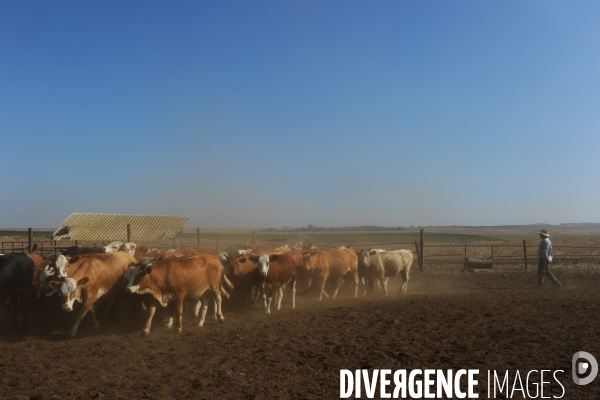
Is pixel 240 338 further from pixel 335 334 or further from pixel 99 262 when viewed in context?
pixel 99 262

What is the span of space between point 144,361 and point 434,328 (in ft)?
17.6

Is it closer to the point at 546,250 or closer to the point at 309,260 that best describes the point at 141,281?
Result: the point at 309,260

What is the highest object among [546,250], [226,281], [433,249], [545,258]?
[546,250]

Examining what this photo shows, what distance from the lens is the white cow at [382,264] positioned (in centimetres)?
1512

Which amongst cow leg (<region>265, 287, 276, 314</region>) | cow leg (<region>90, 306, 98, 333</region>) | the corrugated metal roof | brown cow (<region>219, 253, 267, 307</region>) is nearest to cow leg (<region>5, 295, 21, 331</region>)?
cow leg (<region>90, 306, 98, 333</region>)

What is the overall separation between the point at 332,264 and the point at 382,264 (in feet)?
5.97

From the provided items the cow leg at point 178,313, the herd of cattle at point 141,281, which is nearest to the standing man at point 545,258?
the herd of cattle at point 141,281

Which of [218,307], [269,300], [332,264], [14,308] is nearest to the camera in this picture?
[14,308]

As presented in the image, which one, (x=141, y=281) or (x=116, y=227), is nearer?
(x=141, y=281)

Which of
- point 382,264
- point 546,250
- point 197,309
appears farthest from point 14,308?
point 546,250

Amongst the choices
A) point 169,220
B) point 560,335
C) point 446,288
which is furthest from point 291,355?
point 169,220

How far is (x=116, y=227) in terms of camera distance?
1203 inches

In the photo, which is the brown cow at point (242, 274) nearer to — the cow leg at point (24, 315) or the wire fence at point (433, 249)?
the cow leg at point (24, 315)

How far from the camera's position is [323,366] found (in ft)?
22.6
